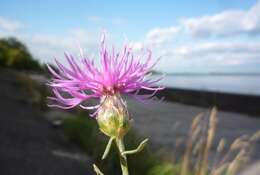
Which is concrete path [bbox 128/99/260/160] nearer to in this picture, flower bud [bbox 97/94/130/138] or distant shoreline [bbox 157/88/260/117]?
distant shoreline [bbox 157/88/260/117]

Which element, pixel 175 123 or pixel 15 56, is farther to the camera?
pixel 15 56

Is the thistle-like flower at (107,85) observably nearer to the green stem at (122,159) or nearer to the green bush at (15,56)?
the green stem at (122,159)

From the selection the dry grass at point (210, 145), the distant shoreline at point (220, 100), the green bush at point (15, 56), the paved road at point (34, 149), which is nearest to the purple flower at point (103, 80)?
the dry grass at point (210, 145)

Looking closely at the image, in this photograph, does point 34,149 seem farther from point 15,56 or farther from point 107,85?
point 15,56

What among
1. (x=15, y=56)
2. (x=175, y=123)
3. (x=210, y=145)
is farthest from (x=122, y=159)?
(x=15, y=56)

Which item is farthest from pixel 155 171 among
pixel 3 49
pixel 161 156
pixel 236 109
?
pixel 3 49

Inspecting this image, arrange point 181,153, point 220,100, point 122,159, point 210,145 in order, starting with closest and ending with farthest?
1. point 122,159
2. point 210,145
3. point 181,153
4. point 220,100

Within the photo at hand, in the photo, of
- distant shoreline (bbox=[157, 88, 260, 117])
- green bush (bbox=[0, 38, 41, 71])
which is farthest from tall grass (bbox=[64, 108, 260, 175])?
green bush (bbox=[0, 38, 41, 71])
